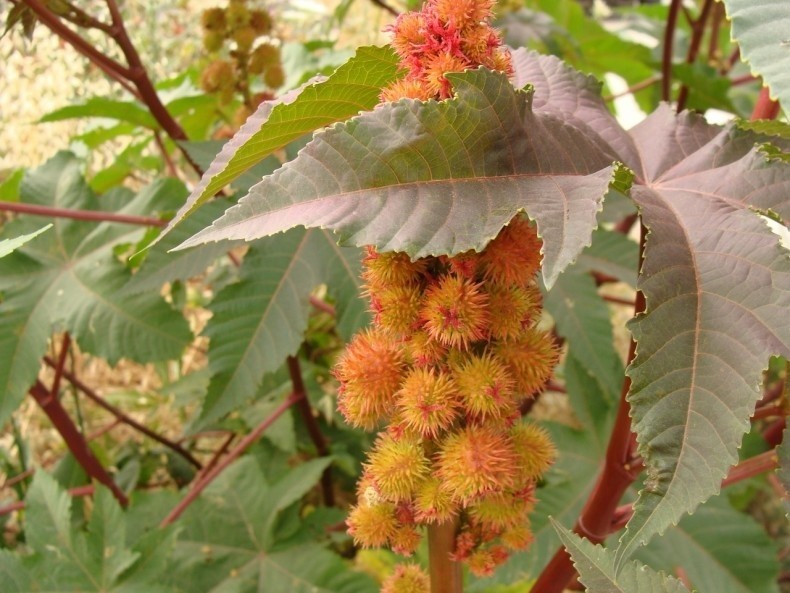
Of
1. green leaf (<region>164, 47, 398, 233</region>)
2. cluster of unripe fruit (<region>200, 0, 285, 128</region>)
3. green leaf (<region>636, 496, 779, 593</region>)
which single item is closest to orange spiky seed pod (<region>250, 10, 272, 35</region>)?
cluster of unripe fruit (<region>200, 0, 285, 128</region>)

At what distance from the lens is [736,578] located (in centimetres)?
148

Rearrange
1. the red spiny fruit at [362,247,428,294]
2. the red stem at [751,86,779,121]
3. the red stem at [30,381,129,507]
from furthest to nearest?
1. the red stem at [30,381,129,507]
2. the red stem at [751,86,779,121]
3. the red spiny fruit at [362,247,428,294]

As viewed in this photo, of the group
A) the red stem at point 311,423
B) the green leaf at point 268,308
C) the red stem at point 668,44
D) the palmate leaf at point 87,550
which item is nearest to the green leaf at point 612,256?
the red stem at point 668,44

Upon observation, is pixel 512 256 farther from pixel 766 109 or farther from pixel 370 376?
pixel 766 109

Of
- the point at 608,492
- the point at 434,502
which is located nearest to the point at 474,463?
the point at 434,502

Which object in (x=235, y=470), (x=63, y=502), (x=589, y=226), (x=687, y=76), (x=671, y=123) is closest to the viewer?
(x=589, y=226)

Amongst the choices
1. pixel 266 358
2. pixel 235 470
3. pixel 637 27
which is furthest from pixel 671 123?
pixel 637 27

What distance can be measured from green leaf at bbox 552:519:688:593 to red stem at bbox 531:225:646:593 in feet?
0.65

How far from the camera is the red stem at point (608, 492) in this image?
842mm

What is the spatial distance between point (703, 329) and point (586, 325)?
A: 79cm

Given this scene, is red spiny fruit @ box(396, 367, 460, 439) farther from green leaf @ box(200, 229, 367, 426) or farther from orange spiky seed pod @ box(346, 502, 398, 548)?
green leaf @ box(200, 229, 367, 426)

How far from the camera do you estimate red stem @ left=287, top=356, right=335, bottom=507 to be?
1.54 metres

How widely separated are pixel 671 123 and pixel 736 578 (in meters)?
0.97

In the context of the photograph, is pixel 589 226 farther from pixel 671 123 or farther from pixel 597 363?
pixel 597 363
